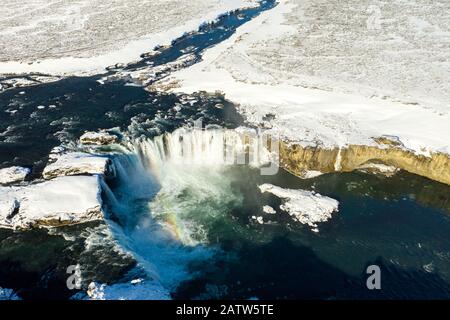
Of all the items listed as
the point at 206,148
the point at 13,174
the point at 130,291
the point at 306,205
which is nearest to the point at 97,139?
the point at 13,174

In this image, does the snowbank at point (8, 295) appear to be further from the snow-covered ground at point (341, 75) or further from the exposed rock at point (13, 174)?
the snow-covered ground at point (341, 75)

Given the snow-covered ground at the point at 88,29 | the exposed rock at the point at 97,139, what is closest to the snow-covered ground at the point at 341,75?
the snow-covered ground at the point at 88,29

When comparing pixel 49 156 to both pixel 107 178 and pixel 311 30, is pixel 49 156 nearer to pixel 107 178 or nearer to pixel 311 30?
pixel 107 178

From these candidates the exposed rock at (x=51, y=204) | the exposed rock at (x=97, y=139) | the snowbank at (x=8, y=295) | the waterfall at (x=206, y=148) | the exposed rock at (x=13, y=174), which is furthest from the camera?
the waterfall at (x=206, y=148)

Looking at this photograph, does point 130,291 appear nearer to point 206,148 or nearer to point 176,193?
point 176,193

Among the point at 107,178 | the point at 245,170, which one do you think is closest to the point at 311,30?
the point at 245,170
